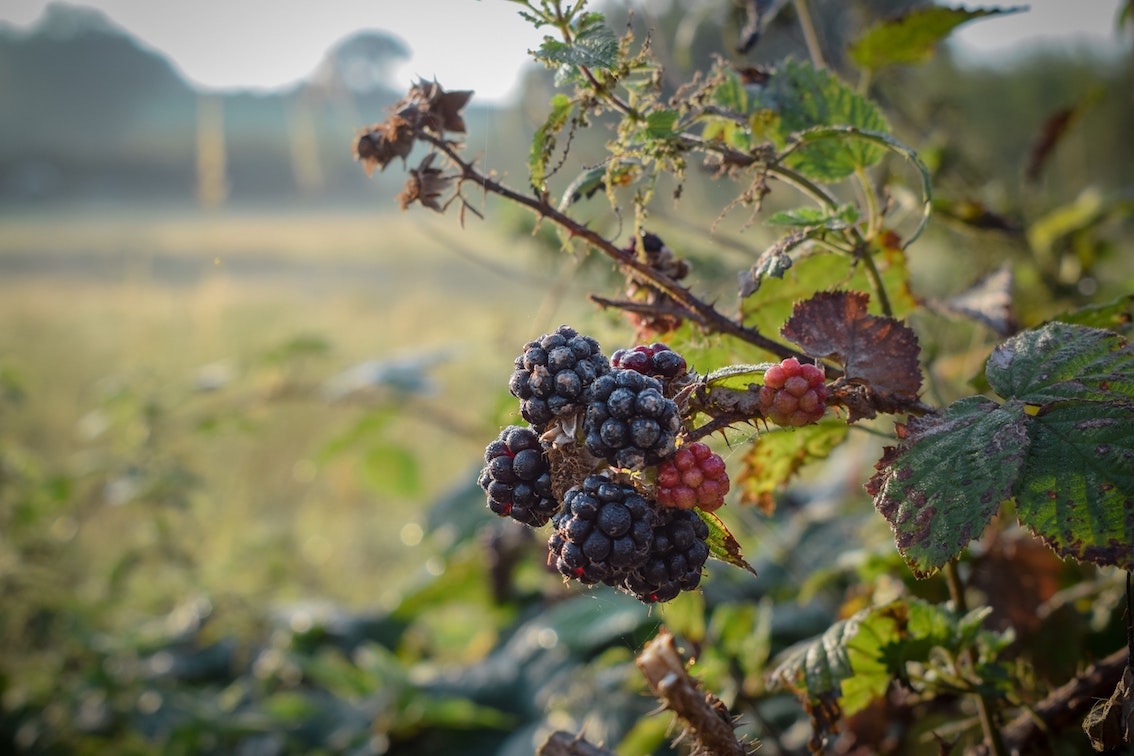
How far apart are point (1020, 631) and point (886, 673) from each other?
324mm

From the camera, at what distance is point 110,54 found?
13039 millimetres

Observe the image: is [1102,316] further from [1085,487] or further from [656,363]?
[656,363]

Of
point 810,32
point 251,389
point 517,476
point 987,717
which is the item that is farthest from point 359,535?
point 517,476

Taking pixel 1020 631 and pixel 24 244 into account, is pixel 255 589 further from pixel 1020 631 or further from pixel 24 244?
pixel 24 244

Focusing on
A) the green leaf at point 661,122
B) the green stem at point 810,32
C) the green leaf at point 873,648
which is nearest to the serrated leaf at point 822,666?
the green leaf at point 873,648

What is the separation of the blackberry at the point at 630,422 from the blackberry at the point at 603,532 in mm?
25

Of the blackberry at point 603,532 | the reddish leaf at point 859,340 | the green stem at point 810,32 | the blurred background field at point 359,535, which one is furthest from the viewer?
the blurred background field at point 359,535

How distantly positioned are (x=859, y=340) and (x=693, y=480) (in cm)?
21

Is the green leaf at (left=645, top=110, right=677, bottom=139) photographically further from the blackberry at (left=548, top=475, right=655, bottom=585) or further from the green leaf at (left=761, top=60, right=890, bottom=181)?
the blackberry at (left=548, top=475, right=655, bottom=585)

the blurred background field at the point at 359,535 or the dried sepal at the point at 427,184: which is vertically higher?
the dried sepal at the point at 427,184

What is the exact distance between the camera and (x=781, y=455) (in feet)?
2.70

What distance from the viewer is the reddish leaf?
0.60 meters

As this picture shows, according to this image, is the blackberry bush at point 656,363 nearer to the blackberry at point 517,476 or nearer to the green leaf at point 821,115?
the blackberry at point 517,476

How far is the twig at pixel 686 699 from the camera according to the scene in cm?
58
